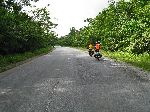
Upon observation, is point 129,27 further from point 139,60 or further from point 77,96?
point 77,96

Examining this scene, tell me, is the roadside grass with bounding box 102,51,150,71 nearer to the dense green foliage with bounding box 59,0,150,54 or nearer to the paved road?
the dense green foliage with bounding box 59,0,150,54

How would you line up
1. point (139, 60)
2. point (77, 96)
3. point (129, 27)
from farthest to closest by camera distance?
point (129, 27), point (139, 60), point (77, 96)

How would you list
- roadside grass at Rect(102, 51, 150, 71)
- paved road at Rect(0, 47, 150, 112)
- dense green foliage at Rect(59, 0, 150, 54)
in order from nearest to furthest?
paved road at Rect(0, 47, 150, 112) < roadside grass at Rect(102, 51, 150, 71) < dense green foliage at Rect(59, 0, 150, 54)

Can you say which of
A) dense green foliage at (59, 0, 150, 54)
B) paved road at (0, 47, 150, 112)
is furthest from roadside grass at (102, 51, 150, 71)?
paved road at (0, 47, 150, 112)

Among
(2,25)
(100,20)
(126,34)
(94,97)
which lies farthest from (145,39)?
(100,20)

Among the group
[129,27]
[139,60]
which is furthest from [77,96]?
[129,27]

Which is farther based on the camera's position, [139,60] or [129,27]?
[129,27]

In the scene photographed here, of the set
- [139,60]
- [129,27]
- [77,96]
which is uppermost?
[129,27]

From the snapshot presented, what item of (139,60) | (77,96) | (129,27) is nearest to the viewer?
(77,96)

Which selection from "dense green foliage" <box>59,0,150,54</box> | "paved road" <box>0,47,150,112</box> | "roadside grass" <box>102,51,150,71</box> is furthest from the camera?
"dense green foliage" <box>59,0,150,54</box>

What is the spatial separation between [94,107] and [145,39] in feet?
76.8

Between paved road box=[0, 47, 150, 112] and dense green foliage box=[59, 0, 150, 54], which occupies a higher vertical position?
dense green foliage box=[59, 0, 150, 54]

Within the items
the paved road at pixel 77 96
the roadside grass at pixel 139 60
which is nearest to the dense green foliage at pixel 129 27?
the roadside grass at pixel 139 60

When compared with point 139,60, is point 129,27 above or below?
above
